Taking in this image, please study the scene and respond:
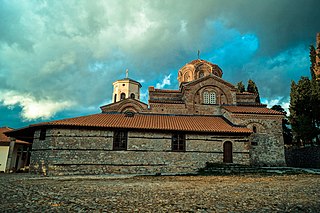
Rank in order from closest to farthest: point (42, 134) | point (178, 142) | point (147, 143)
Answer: point (42, 134) < point (147, 143) < point (178, 142)

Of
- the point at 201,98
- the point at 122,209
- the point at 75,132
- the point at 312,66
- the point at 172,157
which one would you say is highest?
the point at 312,66

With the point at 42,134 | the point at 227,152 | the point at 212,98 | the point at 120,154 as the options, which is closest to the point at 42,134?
the point at 42,134

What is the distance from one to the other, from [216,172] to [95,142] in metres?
8.31

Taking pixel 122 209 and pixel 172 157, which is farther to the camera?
pixel 172 157

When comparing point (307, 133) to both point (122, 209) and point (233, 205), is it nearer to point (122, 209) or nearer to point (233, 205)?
point (233, 205)

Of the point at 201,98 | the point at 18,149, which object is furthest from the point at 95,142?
the point at 201,98

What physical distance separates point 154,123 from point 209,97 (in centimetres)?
864

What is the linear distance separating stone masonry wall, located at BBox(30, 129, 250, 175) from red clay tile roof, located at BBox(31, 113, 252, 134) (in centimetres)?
52

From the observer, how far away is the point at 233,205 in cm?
485

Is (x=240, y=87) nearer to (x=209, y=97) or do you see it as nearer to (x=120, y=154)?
(x=209, y=97)

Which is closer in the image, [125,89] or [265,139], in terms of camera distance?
[265,139]

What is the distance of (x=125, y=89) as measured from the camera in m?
31.2

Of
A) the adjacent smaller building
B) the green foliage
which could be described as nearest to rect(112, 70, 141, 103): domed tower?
the adjacent smaller building

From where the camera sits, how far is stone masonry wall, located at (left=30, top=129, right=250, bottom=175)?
14297 millimetres
